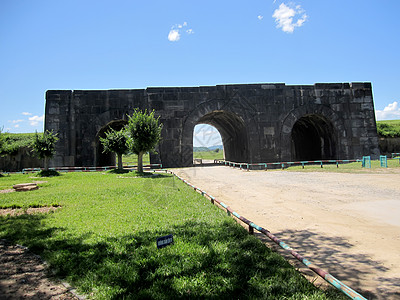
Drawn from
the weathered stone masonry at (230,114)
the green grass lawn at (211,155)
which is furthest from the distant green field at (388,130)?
the green grass lawn at (211,155)

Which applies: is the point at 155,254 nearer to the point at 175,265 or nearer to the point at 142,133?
the point at 175,265

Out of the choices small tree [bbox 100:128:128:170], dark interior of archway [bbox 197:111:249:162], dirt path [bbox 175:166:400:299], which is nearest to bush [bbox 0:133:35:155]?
small tree [bbox 100:128:128:170]

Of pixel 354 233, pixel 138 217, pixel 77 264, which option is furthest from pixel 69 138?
pixel 354 233

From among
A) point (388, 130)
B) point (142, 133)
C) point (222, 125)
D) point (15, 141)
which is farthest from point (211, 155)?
point (142, 133)

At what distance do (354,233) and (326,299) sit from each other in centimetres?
293

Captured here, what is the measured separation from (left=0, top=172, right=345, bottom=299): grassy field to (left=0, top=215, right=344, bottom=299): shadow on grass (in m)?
0.01

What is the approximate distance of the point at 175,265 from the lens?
3.86 metres

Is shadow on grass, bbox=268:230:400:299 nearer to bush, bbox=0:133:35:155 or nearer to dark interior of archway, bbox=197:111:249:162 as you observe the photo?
dark interior of archway, bbox=197:111:249:162

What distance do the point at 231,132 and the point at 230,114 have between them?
16.2ft

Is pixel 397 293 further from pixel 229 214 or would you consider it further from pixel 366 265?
pixel 229 214

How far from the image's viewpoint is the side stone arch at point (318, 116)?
22.0 meters

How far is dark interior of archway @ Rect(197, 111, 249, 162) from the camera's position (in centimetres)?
2296

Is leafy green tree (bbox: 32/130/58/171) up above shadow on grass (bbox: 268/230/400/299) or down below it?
above

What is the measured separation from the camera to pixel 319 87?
73.8 feet
